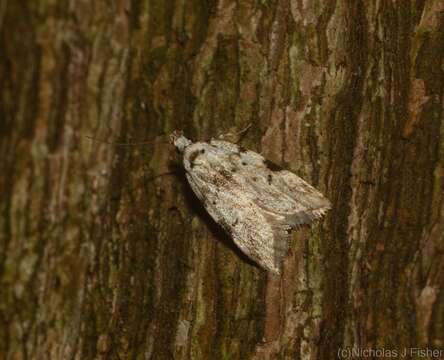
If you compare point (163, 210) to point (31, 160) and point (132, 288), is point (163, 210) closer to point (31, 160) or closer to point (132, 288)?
point (132, 288)

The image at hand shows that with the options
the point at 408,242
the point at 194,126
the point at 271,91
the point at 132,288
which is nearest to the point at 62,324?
the point at 132,288

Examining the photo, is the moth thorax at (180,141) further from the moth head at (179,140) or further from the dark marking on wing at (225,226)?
the dark marking on wing at (225,226)

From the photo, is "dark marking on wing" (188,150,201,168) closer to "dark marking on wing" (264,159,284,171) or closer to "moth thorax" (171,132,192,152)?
"moth thorax" (171,132,192,152)

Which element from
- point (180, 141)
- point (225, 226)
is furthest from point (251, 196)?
point (180, 141)

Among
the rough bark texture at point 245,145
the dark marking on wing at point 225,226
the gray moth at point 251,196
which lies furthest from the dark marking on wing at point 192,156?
the dark marking on wing at point 225,226

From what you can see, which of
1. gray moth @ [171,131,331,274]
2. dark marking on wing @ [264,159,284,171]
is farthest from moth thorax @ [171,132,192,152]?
dark marking on wing @ [264,159,284,171]

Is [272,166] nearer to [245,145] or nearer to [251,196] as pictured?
[245,145]
